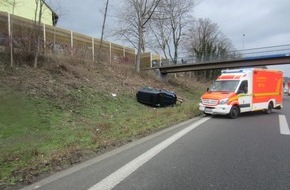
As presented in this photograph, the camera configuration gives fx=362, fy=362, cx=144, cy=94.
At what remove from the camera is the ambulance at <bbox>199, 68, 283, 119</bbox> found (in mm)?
19656

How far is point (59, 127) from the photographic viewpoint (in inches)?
613

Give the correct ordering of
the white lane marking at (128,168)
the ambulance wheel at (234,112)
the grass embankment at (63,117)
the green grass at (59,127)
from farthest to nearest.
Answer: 1. the ambulance wheel at (234,112)
2. the grass embankment at (63,117)
3. the green grass at (59,127)
4. the white lane marking at (128,168)

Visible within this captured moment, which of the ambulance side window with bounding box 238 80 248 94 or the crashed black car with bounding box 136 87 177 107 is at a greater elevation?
the ambulance side window with bounding box 238 80 248 94

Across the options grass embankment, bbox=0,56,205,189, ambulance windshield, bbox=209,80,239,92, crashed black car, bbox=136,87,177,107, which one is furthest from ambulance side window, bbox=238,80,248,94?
crashed black car, bbox=136,87,177,107

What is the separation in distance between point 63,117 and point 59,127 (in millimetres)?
1871

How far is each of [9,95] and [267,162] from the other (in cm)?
1369

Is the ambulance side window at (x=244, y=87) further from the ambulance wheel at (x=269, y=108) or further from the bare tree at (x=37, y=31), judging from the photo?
the bare tree at (x=37, y=31)

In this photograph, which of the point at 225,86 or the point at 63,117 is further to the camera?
the point at 225,86

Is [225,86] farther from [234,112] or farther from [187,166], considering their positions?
[187,166]

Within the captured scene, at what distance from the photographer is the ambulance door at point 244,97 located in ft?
66.7

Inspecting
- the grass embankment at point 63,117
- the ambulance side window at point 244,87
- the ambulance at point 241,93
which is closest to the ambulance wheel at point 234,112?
the ambulance at point 241,93

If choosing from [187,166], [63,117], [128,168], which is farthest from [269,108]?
[128,168]

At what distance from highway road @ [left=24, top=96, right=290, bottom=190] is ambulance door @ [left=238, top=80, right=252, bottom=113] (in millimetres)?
8469

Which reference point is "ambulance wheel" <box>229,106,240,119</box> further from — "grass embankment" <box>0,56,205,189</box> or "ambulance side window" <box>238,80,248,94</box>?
"grass embankment" <box>0,56,205,189</box>
